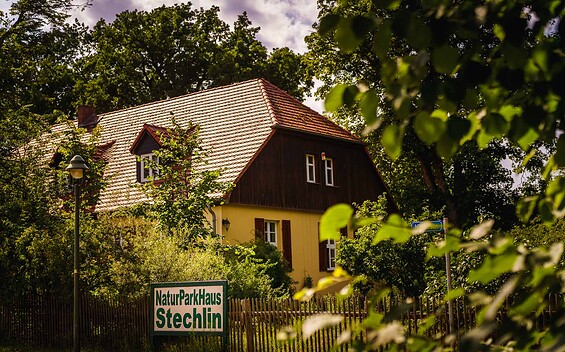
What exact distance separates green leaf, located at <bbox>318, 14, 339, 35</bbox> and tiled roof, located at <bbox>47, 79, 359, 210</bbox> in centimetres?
2533

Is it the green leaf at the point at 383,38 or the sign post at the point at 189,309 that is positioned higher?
the green leaf at the point at 383,38

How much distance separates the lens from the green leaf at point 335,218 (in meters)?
1.73

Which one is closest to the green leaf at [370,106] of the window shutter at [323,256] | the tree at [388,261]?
the tree at [388,261]

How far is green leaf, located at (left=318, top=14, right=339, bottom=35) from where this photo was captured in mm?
Result: 1821

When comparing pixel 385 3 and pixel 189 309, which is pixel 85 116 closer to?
pixel 189 309

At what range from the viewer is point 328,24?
6.01 ft

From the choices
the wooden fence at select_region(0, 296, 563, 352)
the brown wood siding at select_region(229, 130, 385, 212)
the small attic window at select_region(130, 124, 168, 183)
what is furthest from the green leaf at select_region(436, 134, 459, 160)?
the small attic window at select_region(130, 124, 168, 183)

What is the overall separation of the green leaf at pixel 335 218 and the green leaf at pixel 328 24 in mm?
390

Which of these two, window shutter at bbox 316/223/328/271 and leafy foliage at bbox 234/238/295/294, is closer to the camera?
leafy foliage at bbox 234/238/295/294

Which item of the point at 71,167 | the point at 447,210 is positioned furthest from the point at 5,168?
the point at 447,210

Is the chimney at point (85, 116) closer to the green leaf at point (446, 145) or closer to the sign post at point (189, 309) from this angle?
the sign post at point (189, 309)

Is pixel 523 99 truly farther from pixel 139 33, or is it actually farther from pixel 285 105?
pixel 139 33

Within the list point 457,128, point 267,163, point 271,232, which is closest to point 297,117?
point 267,163

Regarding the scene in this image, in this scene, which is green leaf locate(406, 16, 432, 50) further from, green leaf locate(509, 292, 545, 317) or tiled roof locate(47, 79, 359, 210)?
tiled roof locate(47, 79, 359, 210)
